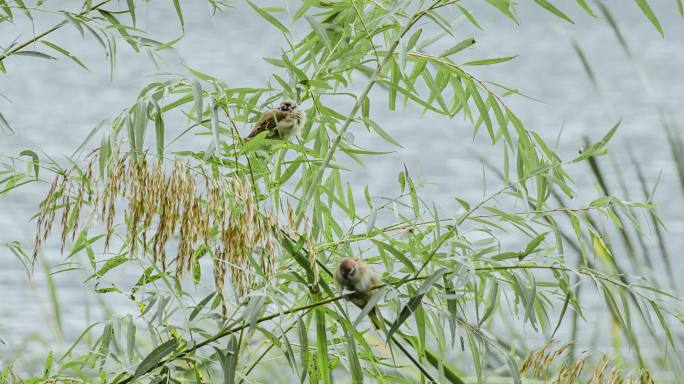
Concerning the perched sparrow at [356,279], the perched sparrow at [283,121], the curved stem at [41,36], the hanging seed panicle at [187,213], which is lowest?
the perched sparrow at [356,279]

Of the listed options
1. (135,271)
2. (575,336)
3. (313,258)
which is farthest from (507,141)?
(135,271)

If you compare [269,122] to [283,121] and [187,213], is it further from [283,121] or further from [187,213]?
[187,213]

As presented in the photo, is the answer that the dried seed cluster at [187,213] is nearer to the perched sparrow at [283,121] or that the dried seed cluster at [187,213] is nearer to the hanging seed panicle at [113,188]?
the hanging seed panicle at [113,188]

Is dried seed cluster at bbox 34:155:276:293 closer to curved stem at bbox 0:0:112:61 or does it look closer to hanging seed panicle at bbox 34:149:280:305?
hanging seed panicle at bbox 34:149:280:305

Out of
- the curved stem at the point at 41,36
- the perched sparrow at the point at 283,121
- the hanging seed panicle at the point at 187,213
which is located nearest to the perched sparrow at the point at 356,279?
the hanging seed panicle at the point at 187,213

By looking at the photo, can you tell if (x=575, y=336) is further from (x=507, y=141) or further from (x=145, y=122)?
(x=145, y=122)

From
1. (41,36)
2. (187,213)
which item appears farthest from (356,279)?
(41,36)

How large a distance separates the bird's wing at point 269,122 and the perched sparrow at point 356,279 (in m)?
0.22

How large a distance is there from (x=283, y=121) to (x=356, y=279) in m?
0.26

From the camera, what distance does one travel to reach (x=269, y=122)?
136cm

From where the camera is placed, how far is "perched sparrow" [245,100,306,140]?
1344 millimetres

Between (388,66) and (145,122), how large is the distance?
46cm

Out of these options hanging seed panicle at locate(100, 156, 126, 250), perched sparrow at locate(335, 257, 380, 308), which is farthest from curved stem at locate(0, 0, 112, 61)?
perched sparrow at locate(335, 257, 380, 308)

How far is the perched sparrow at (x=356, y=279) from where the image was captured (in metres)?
1.20
